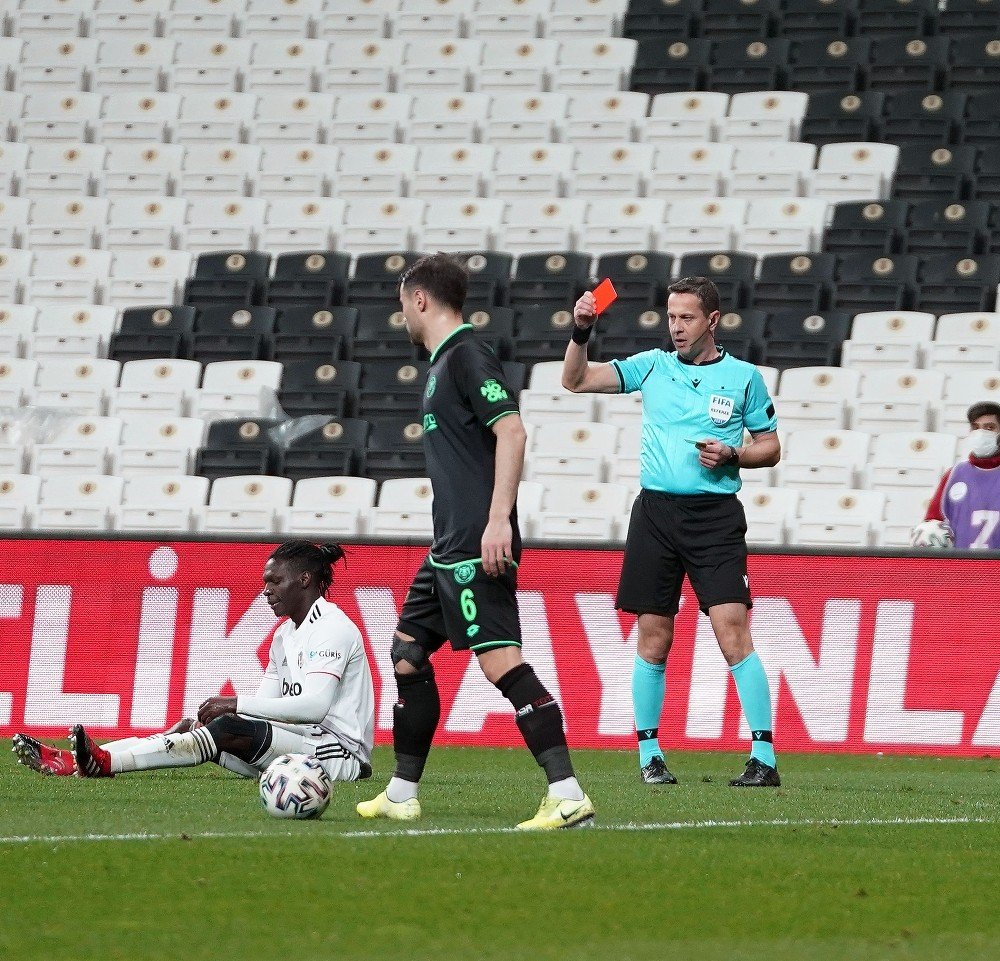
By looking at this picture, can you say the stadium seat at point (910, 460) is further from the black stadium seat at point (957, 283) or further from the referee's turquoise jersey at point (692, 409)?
the referee's turquoise jersey at point (692, 409)

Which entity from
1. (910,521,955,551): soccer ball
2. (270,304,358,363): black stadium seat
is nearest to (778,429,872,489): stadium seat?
(910,521,955,551): soccer ball

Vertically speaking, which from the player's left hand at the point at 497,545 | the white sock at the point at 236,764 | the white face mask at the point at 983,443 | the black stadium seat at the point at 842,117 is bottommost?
the white sock at the point at 236,764

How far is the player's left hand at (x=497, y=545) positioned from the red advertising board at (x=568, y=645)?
4732 millimetres

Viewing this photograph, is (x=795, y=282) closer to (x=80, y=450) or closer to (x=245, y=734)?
(x=80, y=450)

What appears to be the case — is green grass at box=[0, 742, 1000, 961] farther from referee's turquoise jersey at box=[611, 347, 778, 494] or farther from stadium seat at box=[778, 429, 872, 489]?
stadium seat at box=[778, 429, 872, 489]

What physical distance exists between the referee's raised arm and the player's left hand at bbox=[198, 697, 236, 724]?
179 centimetres

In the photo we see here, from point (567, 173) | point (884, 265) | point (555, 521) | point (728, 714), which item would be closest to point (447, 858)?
point (728, 714)

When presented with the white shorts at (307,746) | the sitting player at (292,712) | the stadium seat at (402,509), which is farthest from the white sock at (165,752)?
the stadium seat at (402,509)

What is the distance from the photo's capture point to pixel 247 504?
1316 cm

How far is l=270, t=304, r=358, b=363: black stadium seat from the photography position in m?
14.6

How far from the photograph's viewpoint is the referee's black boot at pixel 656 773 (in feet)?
23.9

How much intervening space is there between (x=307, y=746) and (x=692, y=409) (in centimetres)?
205

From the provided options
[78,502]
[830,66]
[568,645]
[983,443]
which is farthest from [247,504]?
[830,66]

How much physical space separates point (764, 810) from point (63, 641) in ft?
17.0
